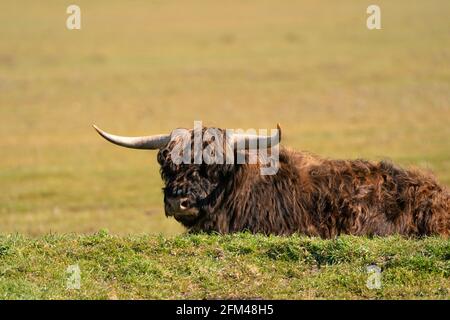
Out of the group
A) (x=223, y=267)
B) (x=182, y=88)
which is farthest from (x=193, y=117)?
(x=223, y=267)

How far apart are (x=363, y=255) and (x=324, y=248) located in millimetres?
383

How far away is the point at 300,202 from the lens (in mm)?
10359

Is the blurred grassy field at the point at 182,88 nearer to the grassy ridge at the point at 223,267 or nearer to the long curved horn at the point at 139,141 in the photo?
the long curved horn at the point at 139,141

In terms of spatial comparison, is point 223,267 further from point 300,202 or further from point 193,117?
point 193,117

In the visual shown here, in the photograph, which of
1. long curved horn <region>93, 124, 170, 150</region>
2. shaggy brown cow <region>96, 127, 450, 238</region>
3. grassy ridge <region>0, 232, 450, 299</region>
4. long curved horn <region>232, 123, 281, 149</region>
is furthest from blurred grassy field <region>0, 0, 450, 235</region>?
grassy ridge <region>0, 232, 450, 299</region>

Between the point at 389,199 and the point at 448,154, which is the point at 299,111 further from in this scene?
the point at 389,199

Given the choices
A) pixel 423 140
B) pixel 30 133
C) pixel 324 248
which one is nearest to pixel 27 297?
pixel 324 248

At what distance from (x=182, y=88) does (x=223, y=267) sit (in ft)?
105

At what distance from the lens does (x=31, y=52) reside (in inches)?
1918

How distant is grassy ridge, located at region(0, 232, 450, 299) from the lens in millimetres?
8156

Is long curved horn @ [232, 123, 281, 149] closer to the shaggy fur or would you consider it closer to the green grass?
the shaggy fur

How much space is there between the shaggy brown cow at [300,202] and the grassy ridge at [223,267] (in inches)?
28.7

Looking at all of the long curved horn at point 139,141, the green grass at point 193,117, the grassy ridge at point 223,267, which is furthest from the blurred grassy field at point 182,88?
the grassy ridge at point 223,267

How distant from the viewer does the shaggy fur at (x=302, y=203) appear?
→ 10.3 metres
